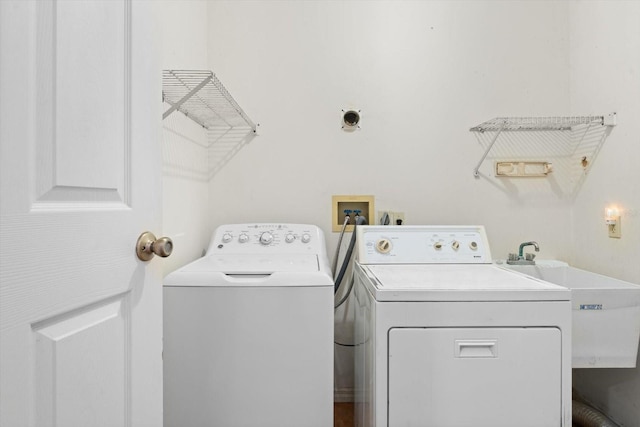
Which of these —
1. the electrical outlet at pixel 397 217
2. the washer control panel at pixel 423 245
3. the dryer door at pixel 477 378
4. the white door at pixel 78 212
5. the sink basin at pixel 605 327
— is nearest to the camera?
the white door at pixel 78 212

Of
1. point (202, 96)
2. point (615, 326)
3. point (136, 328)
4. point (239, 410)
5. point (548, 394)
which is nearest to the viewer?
point (136, 328)

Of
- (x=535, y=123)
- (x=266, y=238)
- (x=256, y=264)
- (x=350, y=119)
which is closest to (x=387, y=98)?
(x=350, y=119)

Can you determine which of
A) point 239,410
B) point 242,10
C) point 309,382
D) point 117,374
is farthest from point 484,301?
point 242,10

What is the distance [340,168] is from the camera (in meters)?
1.92

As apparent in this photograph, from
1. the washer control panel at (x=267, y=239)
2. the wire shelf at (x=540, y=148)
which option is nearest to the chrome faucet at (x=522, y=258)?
the wire shelf at (x=540, y=148)

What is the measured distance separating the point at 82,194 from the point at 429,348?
1.00 m

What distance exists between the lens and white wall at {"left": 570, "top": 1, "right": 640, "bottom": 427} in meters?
1.46

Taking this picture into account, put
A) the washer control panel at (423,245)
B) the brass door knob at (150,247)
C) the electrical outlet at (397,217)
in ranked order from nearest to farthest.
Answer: the brass door knob at (150,247), the washer control panel at (423,245), the electrical outlet at (397,217)

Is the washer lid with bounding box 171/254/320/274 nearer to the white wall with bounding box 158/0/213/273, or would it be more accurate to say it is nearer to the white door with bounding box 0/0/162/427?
the white wall with bounding box 158/0/213/273

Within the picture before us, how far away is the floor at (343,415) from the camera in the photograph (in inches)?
65.6

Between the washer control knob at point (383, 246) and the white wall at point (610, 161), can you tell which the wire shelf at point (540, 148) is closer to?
the white wall at point (610, 161)

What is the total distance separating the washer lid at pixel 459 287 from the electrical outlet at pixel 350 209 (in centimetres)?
54

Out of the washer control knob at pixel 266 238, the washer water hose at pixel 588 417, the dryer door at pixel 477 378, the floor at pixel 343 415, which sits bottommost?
the floor at pixel 343 415

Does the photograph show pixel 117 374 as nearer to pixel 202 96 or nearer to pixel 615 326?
pixel 202 96
